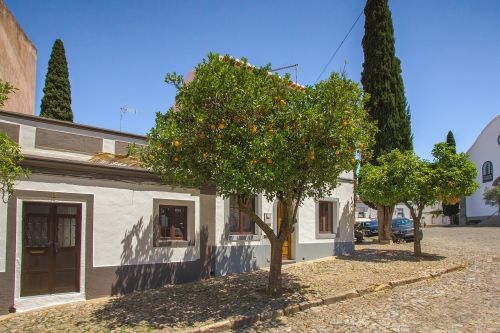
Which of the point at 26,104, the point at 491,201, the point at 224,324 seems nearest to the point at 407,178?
the point at 224,324

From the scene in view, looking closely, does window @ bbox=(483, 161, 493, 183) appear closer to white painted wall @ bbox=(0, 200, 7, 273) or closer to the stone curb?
the stone curb

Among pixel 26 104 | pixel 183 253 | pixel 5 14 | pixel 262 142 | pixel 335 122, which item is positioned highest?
pixel 5 14

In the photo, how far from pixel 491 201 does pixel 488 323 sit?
131ft

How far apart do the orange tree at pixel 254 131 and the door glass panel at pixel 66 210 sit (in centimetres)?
244

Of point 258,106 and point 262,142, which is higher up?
point 258,106

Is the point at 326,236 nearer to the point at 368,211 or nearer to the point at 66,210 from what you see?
the point at 66,210

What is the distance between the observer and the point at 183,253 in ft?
37.0

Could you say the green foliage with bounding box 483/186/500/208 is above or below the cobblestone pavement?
above

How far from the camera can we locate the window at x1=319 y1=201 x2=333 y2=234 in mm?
15641

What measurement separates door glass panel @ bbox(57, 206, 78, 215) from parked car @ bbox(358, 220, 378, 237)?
82.8 ft

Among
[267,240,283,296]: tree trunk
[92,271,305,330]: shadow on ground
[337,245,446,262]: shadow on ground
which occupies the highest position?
[267,240,283,296]: tree trunk

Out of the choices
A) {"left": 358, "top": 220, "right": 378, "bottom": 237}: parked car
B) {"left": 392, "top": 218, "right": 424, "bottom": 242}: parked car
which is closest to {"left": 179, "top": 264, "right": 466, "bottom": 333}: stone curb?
{"left": 392, "top": 218, "right": 424, "bottom": 242}: parked car

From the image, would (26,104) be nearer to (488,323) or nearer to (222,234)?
(222,234)

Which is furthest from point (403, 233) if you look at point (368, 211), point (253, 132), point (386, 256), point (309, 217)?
point (368, 211)
